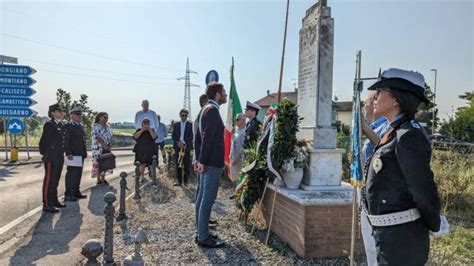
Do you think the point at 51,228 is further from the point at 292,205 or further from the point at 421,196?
the point at 421,196

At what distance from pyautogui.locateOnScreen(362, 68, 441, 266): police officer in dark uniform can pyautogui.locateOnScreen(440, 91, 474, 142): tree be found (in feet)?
125

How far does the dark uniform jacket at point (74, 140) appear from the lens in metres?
7.94

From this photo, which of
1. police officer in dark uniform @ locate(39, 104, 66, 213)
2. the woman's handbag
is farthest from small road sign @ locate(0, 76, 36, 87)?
police officer in dark uniform @ locate(39, 104, 66, 213)

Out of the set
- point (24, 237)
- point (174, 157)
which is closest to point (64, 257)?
point (24, 237)

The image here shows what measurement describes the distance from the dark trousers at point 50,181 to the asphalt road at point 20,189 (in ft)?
1.63

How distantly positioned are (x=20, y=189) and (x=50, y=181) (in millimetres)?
3179

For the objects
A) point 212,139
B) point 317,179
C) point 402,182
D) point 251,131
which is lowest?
point 317,179

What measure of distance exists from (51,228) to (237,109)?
383 centimetres

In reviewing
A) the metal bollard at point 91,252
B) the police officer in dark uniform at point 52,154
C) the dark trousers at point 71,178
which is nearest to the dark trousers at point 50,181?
the police officer in dark uniform at point 52,154

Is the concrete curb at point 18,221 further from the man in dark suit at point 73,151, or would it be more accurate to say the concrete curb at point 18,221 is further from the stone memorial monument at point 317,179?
the stone memorial monument at point 317,179

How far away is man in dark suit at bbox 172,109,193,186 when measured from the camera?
1019 cm

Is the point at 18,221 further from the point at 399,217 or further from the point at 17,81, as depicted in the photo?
the point at 17,81

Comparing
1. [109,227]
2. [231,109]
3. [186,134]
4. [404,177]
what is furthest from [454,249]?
[186,134]

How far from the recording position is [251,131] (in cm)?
746
